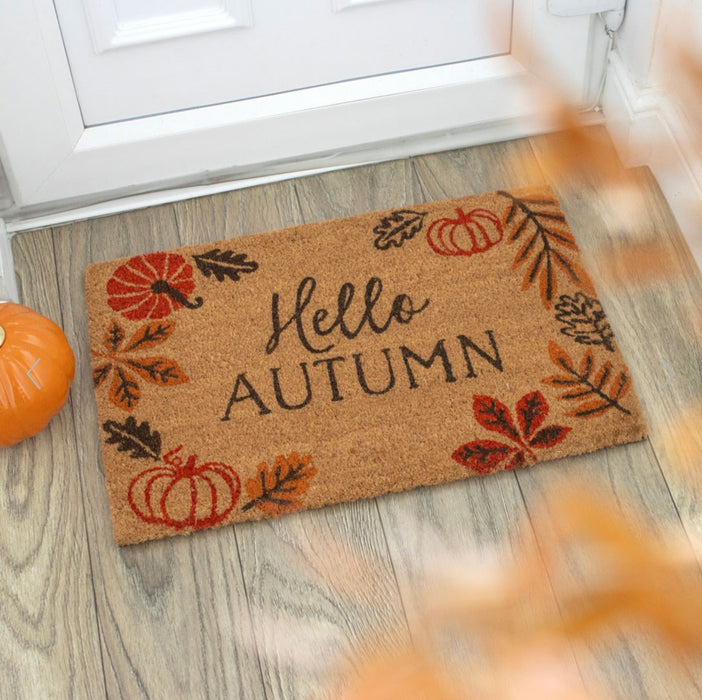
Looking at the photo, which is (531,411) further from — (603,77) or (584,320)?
(603,77)

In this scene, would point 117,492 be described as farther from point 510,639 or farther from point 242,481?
Result: point 510,639

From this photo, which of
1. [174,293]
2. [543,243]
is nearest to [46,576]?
[174,293]

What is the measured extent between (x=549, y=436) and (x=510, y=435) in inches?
2.1

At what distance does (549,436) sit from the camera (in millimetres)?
1324

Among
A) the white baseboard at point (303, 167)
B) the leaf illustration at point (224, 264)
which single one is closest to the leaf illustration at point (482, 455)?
the leaf illustration at point (224, 264)

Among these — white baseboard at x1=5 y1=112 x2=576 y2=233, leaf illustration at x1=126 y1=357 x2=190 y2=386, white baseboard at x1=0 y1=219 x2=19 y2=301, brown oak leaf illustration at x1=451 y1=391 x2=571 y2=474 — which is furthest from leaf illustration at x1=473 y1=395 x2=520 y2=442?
white baseboard at x1=0 y1=219 x2=19 y2=301

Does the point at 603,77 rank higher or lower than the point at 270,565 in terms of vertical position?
higher

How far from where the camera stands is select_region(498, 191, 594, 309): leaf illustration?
1480 mm

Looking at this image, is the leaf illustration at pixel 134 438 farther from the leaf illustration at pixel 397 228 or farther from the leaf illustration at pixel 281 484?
the leaf illustration at pixel 397 228

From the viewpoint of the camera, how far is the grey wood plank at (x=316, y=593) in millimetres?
1175

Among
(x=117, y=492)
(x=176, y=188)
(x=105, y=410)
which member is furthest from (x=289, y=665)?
(x=176, y=188)

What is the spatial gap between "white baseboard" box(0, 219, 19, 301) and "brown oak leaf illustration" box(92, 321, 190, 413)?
0.18 metres

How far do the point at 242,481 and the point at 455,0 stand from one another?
0.82m

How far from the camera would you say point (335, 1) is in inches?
58.6
